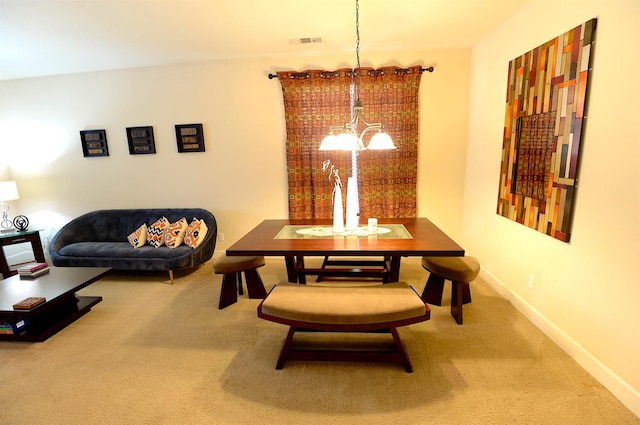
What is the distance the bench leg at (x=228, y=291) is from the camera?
2865mm

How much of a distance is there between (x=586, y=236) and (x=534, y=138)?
88 centimetres

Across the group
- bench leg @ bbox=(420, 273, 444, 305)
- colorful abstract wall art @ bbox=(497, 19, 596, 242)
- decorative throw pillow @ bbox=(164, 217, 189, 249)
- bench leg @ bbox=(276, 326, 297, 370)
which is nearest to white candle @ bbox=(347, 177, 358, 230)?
bench leg @ bbox=(420, 273, 444, 305)

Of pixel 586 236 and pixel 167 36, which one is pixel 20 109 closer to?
pixel 167 36

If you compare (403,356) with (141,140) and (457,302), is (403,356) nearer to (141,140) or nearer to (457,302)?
(457,302)

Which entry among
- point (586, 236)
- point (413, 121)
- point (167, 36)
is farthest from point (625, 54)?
point (167, 36)

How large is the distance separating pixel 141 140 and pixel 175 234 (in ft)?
4.93

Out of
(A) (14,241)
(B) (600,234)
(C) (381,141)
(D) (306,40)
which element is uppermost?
(D) (306,40)

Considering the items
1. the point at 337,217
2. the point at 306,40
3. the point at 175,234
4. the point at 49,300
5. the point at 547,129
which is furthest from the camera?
the point at 175,234

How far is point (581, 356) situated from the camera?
1977 millimetres

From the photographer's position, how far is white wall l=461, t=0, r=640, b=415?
164cm

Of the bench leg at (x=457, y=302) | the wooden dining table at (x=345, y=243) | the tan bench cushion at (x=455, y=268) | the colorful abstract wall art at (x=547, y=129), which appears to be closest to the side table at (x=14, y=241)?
the wooden dining table at (x=345, y=243)

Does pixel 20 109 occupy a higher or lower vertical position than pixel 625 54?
higher

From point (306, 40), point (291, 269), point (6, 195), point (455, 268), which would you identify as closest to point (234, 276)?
point (291, 269)

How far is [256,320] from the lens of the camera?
2641 millimetres
